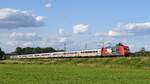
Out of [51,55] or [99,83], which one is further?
[51,55]

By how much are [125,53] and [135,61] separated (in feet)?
87.1

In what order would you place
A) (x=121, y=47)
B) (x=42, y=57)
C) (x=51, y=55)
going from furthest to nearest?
1. (x=42, y=57)
2. (x=51, y=55)
3. (x=121, y=47)

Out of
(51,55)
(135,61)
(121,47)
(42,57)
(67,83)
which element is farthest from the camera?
(42,57)

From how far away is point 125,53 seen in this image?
4006 inches

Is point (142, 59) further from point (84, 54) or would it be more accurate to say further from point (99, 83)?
point (99, 83)

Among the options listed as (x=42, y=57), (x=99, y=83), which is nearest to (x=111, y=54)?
(x=42, y=57)

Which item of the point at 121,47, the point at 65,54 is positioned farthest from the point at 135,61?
the point at 65,54

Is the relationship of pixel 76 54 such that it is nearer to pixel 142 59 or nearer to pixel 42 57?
pixel 42 57

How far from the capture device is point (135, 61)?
247 ft

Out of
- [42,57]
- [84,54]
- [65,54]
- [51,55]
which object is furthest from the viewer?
[42,57]

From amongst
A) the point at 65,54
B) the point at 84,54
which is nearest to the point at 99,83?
the point at 84,54

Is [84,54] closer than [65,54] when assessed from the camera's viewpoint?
Yes

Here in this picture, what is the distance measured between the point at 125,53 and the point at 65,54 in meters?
26.2

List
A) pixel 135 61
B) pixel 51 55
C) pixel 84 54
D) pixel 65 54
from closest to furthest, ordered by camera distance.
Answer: pixel 135 61
pixel 84 54
pixel 65 54
pixel 51 55
